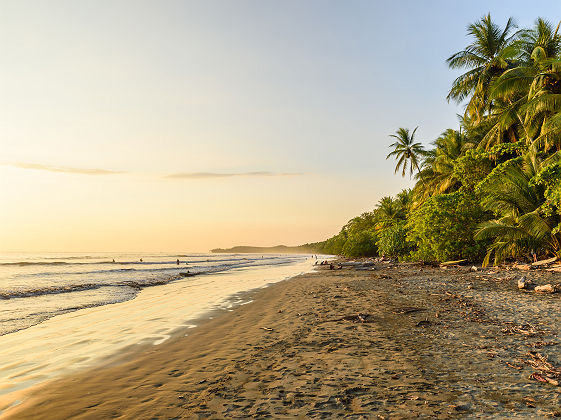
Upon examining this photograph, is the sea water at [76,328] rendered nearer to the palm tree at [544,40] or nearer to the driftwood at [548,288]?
the driftwood at [548,288]

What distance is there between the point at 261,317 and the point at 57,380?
5.47m

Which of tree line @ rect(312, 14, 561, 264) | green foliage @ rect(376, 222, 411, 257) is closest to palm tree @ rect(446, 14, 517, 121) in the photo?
tree line @ rect(312, 14, 561, 264)

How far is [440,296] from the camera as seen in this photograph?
430 inches

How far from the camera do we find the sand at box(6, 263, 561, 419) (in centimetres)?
381

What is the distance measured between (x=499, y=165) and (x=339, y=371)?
2026 cm

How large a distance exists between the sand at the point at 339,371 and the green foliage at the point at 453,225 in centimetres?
1575

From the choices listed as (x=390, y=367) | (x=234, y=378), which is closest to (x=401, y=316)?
(x=390, y=367)

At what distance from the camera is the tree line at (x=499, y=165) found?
16.7 meters

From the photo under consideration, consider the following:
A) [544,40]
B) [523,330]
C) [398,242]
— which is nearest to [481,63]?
[544,40]

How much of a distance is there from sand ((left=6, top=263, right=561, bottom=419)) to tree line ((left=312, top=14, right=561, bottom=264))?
32.4ft

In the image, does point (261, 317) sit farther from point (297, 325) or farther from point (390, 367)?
point (390, 367)

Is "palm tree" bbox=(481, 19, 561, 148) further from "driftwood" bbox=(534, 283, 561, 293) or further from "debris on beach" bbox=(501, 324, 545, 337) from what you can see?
"debris on beach" bbox=(501, 324, 545, 337)

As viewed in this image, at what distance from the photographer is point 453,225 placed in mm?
23828

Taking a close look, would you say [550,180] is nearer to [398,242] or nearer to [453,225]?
[453,225]
